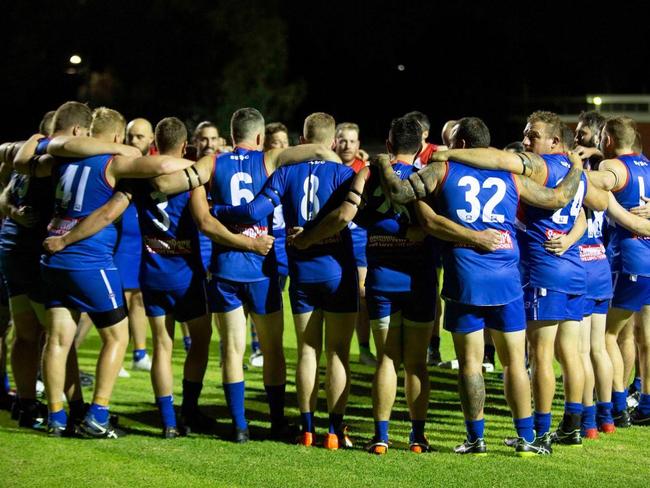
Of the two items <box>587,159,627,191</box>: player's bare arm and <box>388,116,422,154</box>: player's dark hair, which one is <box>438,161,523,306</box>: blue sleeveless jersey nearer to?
<box>388,116,422,154</box>: player's dark hair

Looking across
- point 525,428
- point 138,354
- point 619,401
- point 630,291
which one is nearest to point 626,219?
point 630,291

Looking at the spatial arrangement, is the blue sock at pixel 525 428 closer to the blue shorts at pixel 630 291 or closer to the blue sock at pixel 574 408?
the blue sock at pixel 574 408

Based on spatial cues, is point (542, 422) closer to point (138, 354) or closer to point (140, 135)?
point (140, 135)

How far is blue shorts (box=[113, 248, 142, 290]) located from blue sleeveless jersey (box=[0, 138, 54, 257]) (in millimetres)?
2187

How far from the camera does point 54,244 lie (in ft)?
25.0

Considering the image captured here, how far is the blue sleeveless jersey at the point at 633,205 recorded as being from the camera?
317 inches

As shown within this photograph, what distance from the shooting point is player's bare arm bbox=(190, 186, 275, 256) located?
24.2ft

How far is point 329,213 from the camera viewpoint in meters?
7.23

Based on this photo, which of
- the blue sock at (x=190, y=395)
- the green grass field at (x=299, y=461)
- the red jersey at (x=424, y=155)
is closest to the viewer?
the green grass field at (x=299, y=461)

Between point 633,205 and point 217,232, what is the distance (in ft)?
10.7

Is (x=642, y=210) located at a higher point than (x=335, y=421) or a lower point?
higher

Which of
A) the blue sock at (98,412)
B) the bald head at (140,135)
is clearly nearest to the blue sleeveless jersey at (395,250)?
the blue sock at (98,412)

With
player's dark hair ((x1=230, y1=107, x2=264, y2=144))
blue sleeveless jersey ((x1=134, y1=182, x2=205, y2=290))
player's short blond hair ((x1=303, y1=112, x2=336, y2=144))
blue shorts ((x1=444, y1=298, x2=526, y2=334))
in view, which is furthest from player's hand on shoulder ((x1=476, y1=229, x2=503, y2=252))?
blue sleeveless jersey ((x1=134, y1=182, x2=205, y2=290))

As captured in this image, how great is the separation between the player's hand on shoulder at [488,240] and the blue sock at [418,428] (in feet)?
4.40
